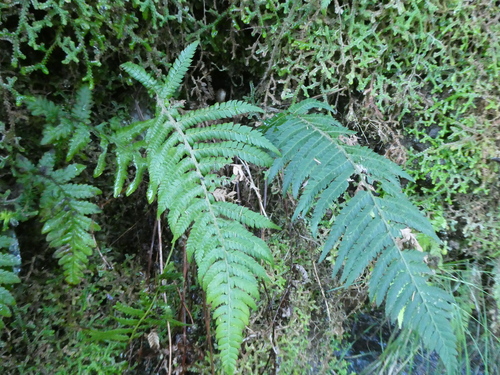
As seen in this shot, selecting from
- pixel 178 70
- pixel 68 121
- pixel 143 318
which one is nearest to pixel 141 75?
pixel 178 70

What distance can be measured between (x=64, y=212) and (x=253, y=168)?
42.2 inches

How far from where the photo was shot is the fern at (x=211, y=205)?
1.23 metres

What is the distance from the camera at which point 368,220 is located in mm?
1345

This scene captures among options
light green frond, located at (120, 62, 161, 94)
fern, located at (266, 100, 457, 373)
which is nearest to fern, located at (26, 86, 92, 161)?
light green frond, located at (120, 62, 161, 94)

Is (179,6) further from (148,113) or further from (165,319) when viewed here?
(165,319)

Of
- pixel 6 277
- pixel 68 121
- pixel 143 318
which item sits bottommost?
pixel 143 318

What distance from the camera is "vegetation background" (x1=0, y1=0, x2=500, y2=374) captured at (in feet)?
4.92

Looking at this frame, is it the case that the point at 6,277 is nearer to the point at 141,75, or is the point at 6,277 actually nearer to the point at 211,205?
the point at 211,205

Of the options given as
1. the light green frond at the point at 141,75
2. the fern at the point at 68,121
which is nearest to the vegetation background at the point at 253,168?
the fern at the point at 68,121

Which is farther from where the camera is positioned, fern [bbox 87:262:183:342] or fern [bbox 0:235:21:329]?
fern [bbox 87:262:183:342]

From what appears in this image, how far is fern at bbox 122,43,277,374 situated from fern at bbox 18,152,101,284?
35 centimetres

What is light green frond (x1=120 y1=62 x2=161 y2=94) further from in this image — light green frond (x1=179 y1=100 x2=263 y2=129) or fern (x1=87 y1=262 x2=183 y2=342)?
fern (x1=87 y1=262 x2=183 y2=342)

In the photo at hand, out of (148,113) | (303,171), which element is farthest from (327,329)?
(148,113)

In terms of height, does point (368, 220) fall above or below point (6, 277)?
above
